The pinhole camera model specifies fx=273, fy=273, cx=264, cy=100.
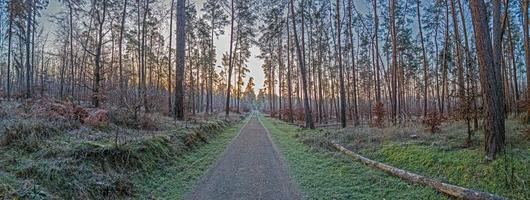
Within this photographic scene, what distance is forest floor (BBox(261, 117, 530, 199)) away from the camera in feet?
15.7

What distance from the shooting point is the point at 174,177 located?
6086mm

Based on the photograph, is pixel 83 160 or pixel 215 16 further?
pixel 215 16

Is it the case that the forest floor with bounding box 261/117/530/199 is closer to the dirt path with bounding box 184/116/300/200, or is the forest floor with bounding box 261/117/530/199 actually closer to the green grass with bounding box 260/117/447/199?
the green grass with bounding box 260/117/447/199

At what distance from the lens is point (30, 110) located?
8.11 meters

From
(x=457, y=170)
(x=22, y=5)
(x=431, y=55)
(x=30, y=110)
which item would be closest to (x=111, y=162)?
(x=30, y=110)

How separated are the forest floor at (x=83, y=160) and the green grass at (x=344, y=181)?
246cm

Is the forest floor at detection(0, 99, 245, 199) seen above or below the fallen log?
above

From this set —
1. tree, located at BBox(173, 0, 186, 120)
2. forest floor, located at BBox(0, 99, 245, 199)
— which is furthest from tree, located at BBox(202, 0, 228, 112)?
forest floor, located at BBox(0, 99, 245, 199)

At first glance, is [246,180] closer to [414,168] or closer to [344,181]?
[344,181]

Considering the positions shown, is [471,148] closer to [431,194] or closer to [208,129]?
[431,194]

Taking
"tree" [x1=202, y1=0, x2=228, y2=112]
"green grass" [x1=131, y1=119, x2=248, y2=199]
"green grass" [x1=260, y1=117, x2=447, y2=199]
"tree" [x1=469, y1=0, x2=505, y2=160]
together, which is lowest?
"green grass" [x1=260, y1=117, x2=447, y2=199]

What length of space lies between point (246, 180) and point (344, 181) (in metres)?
2.15

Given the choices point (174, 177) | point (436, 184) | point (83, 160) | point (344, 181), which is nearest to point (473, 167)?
point (436, 184)

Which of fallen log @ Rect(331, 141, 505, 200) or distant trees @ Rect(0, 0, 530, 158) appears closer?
fallen log @ Rect(331, 141, 505, 200)
